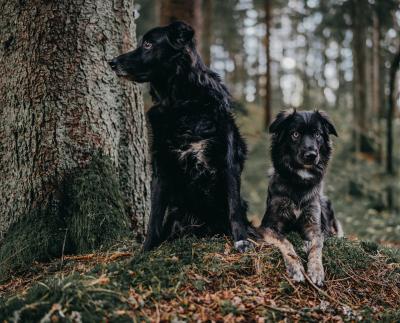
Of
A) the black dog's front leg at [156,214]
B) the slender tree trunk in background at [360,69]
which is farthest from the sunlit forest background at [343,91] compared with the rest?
the black dog's front leg at [156,214]

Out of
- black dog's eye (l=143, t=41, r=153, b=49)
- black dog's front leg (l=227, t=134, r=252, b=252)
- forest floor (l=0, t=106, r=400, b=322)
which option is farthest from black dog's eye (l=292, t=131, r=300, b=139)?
black dog's eye (l=143, t=41, r=153, b=49)

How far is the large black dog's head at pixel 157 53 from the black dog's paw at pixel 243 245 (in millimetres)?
1853

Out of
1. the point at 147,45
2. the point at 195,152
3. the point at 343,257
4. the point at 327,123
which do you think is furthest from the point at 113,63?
the point at 343,257

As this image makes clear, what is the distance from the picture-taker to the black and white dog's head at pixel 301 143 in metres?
4.38

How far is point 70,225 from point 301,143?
2.51m

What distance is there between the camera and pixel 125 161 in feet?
15.4

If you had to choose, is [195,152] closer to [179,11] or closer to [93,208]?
[93,208]

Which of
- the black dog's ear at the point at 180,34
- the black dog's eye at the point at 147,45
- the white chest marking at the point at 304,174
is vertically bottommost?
the white chest marking at the point at 304,174

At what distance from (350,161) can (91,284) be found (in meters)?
15.6

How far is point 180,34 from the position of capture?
13.7 ft

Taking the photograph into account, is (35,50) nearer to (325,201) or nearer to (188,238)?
(188,238)

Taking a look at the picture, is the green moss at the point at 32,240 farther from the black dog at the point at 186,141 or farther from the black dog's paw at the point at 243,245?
the black dog's paw at the point at 243,245

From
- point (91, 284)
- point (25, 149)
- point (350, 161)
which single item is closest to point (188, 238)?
point (91, 284)

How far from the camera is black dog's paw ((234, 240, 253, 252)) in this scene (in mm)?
3752
